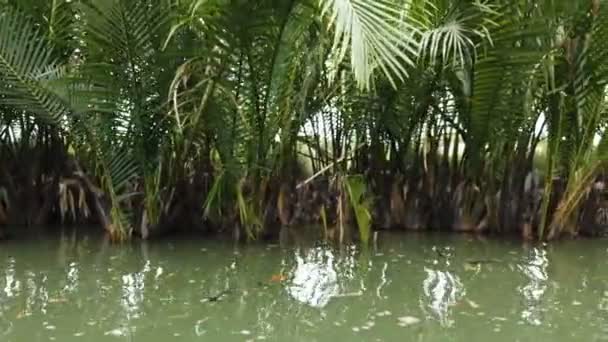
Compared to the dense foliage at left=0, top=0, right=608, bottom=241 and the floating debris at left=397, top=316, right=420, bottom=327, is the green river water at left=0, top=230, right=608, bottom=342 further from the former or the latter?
the dense foliage at left=0, top=0, right=608, bottom=241

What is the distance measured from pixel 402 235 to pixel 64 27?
7.62 ft

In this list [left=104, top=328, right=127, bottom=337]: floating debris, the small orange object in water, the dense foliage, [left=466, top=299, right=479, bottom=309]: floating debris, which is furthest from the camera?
the dense foliage

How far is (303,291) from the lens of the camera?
332 centimetres

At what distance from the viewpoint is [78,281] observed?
3482 mm

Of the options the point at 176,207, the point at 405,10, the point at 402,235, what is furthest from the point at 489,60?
the point at 176,207

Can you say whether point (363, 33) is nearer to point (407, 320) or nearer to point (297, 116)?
point (407, 320)

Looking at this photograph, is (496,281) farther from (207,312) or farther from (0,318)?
(0,318)

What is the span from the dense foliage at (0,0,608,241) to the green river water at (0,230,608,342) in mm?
304

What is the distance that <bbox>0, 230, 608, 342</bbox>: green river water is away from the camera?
9.08 feet

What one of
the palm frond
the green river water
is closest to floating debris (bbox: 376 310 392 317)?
the green river water

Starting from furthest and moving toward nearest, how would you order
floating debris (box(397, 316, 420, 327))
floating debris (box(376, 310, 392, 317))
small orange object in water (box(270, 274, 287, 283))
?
small orange object in water (box(270, 274, 287, 283)), floating debris (box(376, 310, 392, 317)), floating debris (box(397, 316, 420, 327))

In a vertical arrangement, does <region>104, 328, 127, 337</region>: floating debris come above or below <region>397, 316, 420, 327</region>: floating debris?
below

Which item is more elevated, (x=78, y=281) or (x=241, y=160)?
(x=241, y=160)

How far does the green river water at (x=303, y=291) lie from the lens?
9.08 feet
